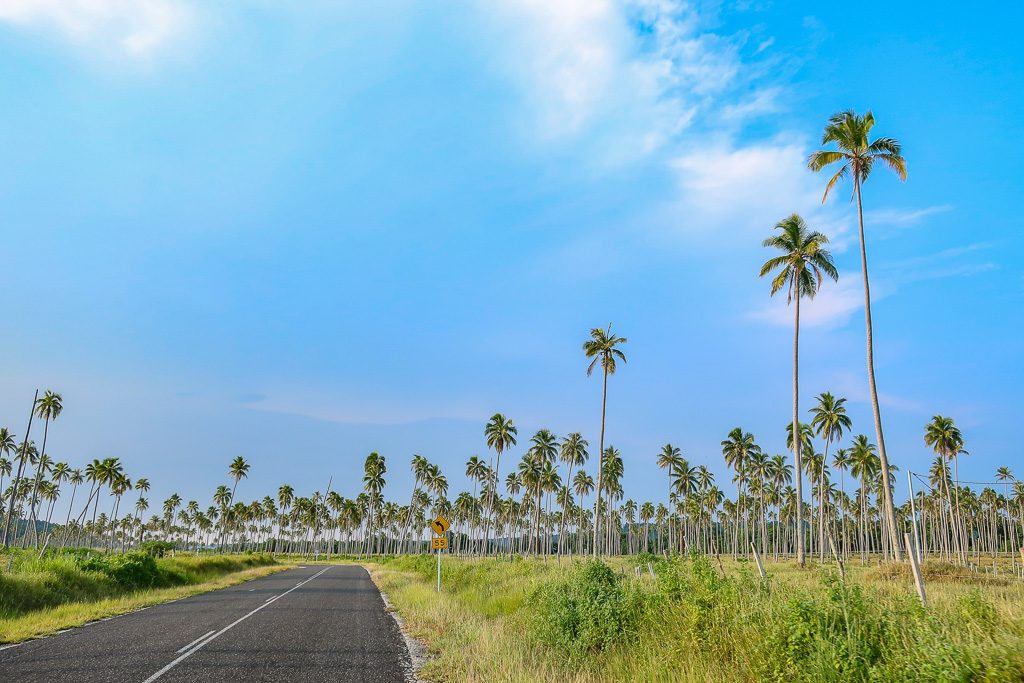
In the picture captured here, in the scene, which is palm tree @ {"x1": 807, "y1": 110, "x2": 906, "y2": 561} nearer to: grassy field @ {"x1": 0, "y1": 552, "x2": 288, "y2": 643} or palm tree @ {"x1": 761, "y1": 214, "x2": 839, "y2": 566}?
palm tree @ {"x1": 761, "y1": 214, "x2": 839, "y2": 566}

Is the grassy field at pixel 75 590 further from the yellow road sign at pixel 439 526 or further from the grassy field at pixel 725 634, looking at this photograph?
the yellow road sign at pixel 439 526

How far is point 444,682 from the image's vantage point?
9.09 meters

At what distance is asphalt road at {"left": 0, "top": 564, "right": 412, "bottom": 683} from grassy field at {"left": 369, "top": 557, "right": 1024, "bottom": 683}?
1354 millimetres

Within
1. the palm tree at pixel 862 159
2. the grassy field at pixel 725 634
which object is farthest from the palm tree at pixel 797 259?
the grassy field at pixel 725 634

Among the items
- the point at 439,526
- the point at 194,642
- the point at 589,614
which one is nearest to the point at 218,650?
the point at 194,642

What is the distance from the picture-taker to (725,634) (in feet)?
27.0

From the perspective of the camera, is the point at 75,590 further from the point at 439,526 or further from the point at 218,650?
the point at 218,650

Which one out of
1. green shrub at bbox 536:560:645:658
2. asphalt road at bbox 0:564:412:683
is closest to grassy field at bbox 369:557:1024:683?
green shrub at bbox 536:560:645:658

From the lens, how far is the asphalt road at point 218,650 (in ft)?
29.9

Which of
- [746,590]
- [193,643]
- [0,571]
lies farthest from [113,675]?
[0,571]

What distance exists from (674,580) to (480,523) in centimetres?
13033

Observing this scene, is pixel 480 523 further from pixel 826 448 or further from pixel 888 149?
pixel 888 149

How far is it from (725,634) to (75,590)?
22425 mm

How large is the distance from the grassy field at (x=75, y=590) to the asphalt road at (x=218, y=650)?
857mm
